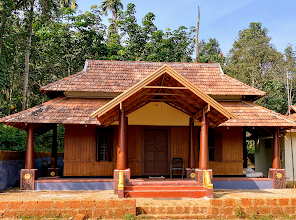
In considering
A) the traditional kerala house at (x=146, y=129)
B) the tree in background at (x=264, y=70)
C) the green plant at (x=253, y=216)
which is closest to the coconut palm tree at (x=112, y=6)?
the tree in background at (x=264, y=70)

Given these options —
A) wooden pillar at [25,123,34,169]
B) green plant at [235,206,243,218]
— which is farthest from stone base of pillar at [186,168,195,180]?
wooden pillar at [25,123,34,169]

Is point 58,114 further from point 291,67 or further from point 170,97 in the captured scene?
point 291,67

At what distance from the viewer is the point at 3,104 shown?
73.8ft

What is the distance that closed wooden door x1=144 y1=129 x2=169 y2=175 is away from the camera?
12.3 metres

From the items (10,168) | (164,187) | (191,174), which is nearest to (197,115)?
(191,174)

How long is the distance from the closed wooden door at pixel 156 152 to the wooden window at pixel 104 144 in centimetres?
155

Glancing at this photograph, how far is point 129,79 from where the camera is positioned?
44.0 feet

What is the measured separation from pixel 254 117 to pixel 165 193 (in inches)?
201

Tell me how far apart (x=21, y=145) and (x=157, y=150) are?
298 inches

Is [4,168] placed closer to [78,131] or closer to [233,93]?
[78,131]

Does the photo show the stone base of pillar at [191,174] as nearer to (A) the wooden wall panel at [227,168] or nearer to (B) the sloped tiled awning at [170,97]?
(A) the wooden wall panel at [227,168]

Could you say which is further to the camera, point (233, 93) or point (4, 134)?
point (4, 134)

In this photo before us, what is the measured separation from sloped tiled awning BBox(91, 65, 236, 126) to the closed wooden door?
225cm

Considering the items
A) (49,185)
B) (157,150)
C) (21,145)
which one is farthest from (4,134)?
(157,150)
